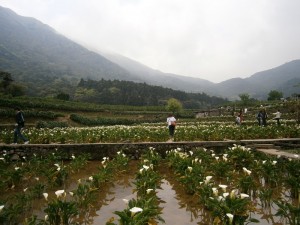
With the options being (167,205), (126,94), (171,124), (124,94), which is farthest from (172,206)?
(124,94)

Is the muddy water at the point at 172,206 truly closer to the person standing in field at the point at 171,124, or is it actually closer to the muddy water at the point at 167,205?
the muddy water at the point at 167,205

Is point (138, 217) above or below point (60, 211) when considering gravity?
above

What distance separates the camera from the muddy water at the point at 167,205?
241 inches

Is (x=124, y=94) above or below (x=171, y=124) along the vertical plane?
below

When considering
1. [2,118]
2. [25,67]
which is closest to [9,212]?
[2,118]

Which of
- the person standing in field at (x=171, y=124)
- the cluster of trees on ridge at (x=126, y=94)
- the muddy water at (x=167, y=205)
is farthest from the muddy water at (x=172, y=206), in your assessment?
the cluster of trees on ridge at (x=126, y=94)

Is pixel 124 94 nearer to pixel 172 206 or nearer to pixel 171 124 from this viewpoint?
pixel 171 124

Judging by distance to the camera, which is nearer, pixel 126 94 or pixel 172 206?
pixel 172 206

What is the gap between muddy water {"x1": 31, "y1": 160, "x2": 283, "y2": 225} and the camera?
6.12 metres

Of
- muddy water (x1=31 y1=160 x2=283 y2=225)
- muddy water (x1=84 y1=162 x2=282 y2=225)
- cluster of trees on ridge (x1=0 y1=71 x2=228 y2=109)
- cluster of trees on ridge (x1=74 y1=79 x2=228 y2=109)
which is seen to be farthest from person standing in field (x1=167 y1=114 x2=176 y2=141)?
cluster of trees on ridge (x1=74 y1=79 x2=228 y2=109)

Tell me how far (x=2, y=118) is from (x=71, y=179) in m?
28.6

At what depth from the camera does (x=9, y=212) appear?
533 centimetres

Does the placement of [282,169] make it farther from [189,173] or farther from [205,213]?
[205,213]

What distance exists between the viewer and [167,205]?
7.10m
